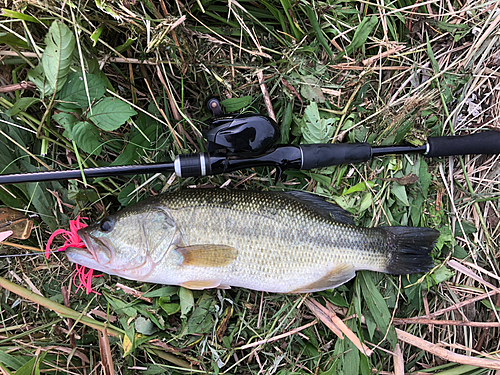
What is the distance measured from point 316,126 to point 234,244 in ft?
3.86

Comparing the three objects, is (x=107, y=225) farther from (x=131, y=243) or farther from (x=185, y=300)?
(x=185, y=300)

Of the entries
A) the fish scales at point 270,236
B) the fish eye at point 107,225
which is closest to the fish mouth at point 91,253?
the fish eye at point 107,225

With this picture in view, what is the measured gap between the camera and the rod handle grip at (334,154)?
232 cm

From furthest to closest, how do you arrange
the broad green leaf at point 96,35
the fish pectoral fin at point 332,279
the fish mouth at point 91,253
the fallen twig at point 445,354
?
the fallen twig at point 445,354 < the fish pectoral fin at point 332,279 < the fish mouth at point 91,253 < the broad green leaf at point 96,35

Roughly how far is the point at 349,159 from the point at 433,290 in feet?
4.76

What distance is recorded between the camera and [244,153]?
217 centimetres

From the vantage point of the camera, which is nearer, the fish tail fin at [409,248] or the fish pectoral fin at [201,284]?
the fish pectoral fin at [201,284]

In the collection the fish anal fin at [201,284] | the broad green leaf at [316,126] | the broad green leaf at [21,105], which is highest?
the broad green leaf at [21,105]

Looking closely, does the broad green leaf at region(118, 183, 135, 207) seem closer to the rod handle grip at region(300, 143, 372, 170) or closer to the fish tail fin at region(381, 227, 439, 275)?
the rod handle grip at region(300, 143, 372, 170)

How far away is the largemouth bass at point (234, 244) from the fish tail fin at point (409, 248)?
0.04ft

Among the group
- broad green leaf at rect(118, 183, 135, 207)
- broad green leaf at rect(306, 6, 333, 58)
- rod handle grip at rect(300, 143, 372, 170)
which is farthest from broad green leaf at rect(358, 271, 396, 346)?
broad green leaf at rect(118, 183, 135, 207)

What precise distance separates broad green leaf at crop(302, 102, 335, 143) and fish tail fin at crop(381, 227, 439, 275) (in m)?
0.90

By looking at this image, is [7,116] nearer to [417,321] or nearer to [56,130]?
[56,130]

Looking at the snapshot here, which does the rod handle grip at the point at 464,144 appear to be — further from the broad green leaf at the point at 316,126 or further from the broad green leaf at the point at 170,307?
the broad green leaf at the point at 170,307
